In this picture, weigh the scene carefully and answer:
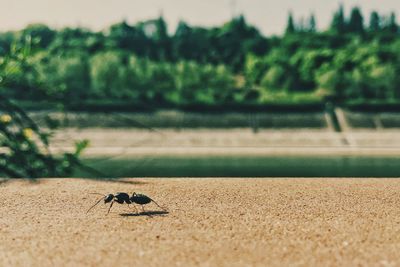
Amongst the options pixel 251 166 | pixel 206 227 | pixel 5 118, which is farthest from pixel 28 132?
pixel 251 166

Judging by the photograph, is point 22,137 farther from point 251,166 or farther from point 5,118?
point 251,166

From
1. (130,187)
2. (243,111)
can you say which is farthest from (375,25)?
(130,187)

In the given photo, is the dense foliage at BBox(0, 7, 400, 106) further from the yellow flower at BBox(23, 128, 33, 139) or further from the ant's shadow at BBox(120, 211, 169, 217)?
the ant's shadow at BBox(120, 211, 169, 217)

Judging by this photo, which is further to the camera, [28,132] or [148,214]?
[148,214]

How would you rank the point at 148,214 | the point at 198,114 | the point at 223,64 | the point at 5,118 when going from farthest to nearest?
1. the point at 223,64
2. the point at 198,114
3. the point at 148,214
4. the point at 5,118

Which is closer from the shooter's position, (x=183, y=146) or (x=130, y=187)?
(x=130, y=187)

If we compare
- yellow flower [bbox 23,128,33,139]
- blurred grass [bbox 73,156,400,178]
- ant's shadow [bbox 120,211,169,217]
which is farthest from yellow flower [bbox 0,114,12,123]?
blurred grass [bbox 73,156,400,178]

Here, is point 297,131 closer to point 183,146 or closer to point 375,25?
point 183,146
